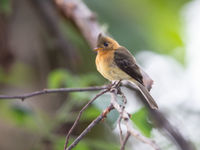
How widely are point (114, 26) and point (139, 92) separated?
236cm

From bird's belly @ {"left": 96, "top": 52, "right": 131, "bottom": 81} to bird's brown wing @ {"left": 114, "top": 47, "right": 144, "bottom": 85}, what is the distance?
0.14ft

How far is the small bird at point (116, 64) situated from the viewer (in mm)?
2570

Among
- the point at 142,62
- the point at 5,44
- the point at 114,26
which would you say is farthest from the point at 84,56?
the point at 5,44

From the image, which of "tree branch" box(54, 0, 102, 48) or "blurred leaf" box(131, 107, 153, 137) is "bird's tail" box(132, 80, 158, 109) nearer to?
"blurred leaf" box(131, 107, 153, 137)

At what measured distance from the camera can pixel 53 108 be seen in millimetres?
4039

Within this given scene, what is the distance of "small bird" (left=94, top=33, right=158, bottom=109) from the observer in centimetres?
257

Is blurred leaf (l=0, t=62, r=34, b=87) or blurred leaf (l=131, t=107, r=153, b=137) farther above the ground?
blurred leaf (l=0, t=62, r=34, b=87)

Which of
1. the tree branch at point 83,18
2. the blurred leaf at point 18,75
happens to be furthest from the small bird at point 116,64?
the blurred leaf at point 18,75

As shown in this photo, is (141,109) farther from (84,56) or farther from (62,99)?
(84,56)

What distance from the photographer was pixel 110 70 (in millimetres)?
2783

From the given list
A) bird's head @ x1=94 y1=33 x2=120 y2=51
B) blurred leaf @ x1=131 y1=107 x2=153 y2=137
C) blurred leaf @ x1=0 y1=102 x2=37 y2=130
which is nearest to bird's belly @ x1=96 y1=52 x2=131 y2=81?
bird's head @ x1=94 y1=33 x2=120 y2=51

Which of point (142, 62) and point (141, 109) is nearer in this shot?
point (141, 109)

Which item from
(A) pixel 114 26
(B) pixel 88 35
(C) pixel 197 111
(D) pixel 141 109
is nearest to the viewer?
(D) pixel 141 109

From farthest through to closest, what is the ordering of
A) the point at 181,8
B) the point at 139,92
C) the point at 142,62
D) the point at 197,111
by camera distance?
the point at 181,8 < the point at 142,62 < the point at 197,111 < the point at 139,92
